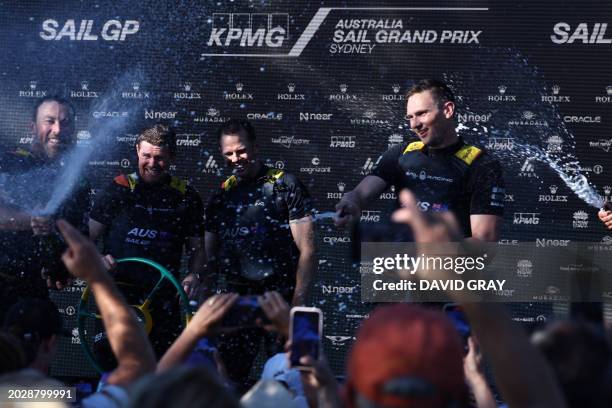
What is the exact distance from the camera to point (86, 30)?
714 centimetres

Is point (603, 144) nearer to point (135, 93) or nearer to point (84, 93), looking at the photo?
point (135, 93)

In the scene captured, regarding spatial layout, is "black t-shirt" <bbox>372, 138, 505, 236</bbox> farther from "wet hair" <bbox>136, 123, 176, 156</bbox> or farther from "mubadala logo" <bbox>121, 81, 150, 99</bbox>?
"mubadala logo" <bbox>121, 81, 150, 99</bbox>

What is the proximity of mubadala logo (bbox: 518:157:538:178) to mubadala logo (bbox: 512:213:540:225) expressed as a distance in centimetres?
27

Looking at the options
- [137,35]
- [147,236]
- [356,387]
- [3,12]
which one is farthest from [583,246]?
[356,387]

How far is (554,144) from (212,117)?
2.43 meters

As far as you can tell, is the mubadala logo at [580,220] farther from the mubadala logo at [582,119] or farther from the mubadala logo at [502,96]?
the mubadala logo at [502,96]

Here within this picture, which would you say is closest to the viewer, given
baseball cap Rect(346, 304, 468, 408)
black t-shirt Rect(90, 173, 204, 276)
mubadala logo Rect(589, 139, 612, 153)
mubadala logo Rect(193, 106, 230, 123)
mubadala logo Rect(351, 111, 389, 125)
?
baseball cap Rect(346, 304, 468, 408)

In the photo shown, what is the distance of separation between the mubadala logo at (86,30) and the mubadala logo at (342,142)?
1661 millimetres

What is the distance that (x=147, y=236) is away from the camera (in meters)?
5.68

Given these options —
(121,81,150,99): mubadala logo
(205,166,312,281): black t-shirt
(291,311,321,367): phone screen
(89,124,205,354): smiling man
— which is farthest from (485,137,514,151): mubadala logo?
(291,311,321,367): phone screen

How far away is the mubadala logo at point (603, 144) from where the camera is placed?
21.9 feet

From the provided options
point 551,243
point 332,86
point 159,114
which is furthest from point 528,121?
point 159,114

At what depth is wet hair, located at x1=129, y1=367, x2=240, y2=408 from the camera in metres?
1.83

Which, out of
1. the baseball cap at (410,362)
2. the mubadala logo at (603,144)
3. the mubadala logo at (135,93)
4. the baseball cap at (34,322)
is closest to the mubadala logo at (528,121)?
the mubadala logo at (603,144)
